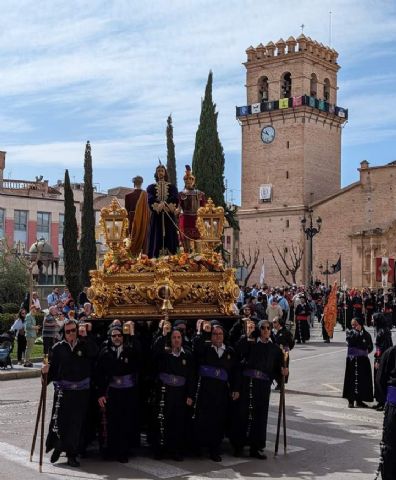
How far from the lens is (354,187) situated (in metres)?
63.3

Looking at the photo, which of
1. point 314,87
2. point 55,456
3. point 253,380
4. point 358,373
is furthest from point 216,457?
point 314,87

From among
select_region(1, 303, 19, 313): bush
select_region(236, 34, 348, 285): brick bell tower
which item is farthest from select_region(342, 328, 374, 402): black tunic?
select_region(236, 34, 348, 285): brick bell tower

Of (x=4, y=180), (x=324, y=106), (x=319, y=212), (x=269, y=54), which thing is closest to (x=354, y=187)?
(x=319, y=212)

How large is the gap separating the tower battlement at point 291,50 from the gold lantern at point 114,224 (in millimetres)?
55375

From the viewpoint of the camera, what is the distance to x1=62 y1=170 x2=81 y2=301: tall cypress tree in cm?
3212

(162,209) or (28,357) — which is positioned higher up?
(162,209)

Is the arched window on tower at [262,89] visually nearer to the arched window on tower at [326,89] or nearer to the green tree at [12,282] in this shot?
the arched window on tower at [326,89]

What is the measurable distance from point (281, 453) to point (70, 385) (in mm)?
2831

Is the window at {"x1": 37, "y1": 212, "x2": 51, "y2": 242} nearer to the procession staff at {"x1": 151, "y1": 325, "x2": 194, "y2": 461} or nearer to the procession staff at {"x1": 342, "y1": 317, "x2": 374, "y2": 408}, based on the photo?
the procession staff at {"x1": 342, "y1": 317, "x2": 374, "y2": 408}

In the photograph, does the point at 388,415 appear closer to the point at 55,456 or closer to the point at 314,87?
the point at 55,456

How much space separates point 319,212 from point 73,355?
55582mm

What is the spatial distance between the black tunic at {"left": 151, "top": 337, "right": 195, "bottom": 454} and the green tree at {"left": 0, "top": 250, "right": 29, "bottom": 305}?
22943 mm

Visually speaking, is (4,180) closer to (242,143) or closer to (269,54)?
(242,143)

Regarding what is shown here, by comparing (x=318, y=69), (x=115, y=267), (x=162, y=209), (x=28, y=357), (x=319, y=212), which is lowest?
(x=28, y=357)
